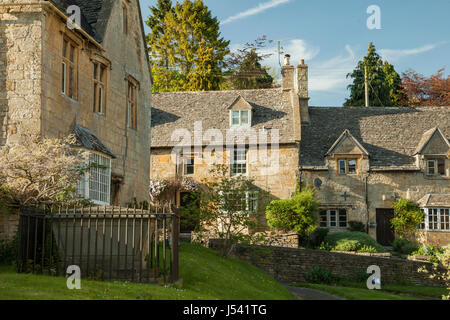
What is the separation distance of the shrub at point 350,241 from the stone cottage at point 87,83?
9.90m

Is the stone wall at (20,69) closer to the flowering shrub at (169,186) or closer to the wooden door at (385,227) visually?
the flowering shrub at (169,186)

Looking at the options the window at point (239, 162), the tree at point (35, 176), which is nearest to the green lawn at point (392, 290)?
the tree at point (35, 176)

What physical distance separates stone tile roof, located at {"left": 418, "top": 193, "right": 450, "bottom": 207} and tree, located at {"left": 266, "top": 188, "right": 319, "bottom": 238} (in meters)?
6.09

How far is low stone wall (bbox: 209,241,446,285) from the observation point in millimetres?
22031

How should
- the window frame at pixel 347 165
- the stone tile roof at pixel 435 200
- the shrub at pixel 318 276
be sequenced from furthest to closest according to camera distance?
the window frame at pixel 347 165 < the stone tile roof at pixel 435 200 < the shrub at pixel 318 276

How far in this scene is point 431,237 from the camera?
1155 inches

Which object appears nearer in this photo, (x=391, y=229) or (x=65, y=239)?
(x=65, y=239)

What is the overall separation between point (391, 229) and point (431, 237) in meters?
2.18

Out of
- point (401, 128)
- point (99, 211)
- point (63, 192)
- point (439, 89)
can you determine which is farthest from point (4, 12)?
point (439, 89)

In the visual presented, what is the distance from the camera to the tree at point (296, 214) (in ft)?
91.6

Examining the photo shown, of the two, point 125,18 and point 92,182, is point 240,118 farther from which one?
point 92,182

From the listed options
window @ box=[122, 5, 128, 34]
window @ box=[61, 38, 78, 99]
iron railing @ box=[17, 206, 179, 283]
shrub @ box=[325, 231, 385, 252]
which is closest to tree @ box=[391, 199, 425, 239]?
shrub @ box=[325, 231, 385, 252]

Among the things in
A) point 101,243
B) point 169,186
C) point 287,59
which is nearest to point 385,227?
point 287,59

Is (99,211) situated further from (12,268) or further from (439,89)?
(439,89)
